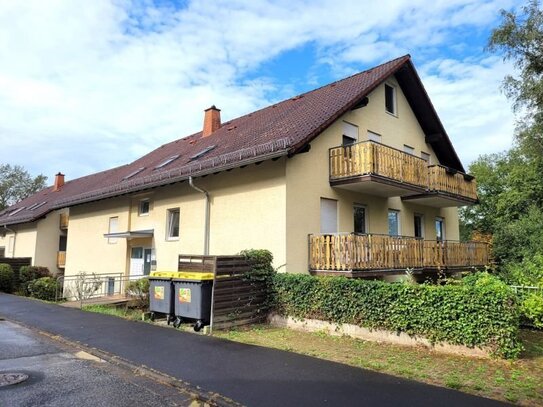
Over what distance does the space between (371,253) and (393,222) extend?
5025 mm

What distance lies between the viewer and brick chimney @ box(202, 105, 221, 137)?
21.9 metres

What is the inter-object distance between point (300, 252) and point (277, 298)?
6.40ft

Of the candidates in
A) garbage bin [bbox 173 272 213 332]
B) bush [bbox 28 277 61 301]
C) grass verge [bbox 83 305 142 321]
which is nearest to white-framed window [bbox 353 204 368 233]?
garbage bin [bbox 173 272 213 332]

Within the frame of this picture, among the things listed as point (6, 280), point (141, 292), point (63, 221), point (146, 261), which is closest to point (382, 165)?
point (141, 292)

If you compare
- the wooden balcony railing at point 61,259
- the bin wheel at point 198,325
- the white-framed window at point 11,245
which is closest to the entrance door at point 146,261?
the bin wheel at point 198,325

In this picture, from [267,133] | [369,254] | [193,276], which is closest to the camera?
[193,276]

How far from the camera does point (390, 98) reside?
18.3m

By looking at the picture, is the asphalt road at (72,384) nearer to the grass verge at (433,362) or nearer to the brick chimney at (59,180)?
the grass verge at (433,362)

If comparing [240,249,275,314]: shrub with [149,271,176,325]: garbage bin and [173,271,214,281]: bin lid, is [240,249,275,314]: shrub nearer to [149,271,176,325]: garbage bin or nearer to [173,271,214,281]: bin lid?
[173,271,214,281]: bin lid

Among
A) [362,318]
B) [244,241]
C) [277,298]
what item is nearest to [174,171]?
[244,241]

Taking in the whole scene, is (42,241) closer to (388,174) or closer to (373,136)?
(373,136)

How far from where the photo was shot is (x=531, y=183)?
34688 millimetres

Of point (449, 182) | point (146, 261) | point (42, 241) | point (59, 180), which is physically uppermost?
point (59, 180)

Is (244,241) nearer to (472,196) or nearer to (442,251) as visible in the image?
(442,251)
